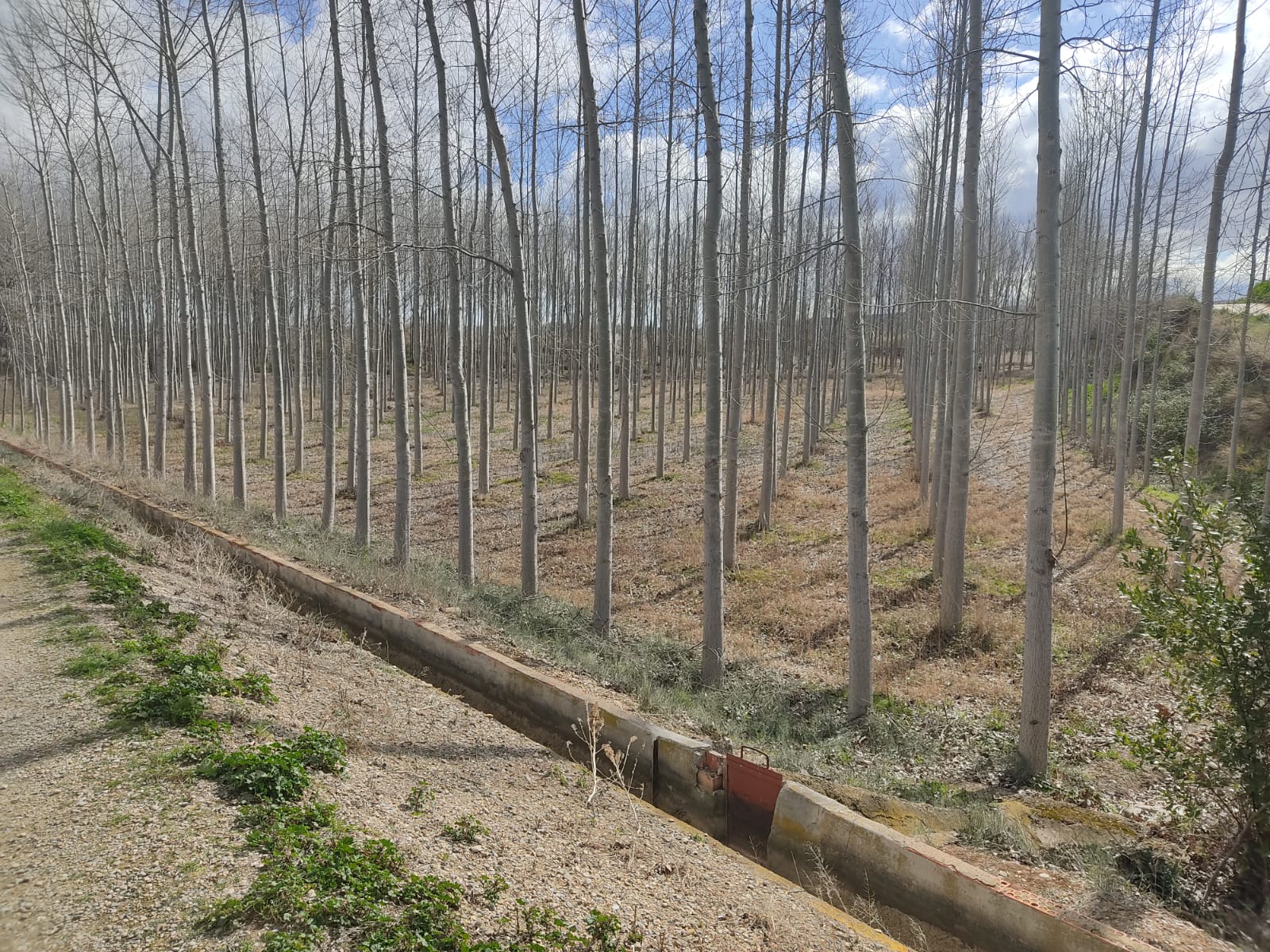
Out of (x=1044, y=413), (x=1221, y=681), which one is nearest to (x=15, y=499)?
(x=1044, y=413)

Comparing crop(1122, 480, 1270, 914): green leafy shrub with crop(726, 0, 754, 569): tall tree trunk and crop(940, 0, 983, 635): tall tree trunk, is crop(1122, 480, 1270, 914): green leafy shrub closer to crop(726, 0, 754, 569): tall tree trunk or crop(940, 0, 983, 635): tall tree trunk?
crop(940, 0, 983, 635): tall tree trunk

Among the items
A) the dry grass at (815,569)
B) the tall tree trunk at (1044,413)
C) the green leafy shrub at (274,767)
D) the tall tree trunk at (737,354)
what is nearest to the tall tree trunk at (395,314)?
the dry grass at (815,569)

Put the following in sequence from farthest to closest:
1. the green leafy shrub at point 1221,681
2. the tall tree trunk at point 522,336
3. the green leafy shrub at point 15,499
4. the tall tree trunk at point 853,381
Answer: the green leafy shrub at point 15,499 → the tall tree trunk at point 522,336 → the tall tree trunk at point 853,381 → the green leafy shrub at point 1221,681

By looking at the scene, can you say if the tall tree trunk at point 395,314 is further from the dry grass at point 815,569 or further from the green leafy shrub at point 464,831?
the green leafy shrub at point 464,831

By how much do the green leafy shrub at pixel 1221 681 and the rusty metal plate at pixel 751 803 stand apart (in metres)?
2.25

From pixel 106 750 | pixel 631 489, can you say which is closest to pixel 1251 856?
pixel 106 750

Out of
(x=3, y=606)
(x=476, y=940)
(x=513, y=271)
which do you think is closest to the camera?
(x=476, y=940)

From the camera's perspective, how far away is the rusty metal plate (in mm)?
5230

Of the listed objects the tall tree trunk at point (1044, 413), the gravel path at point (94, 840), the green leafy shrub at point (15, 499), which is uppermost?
the tall tree trunk at point (1044, 413)

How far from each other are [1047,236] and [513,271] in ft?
19.8

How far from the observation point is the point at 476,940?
327 cm

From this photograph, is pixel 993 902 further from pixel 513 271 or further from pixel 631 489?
pixel 631 489

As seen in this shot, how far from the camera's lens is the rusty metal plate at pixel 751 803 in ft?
17.2

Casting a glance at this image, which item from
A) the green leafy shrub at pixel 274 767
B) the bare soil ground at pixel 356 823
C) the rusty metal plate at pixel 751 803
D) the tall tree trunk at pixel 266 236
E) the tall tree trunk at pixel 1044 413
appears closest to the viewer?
the bare soil ground at pixel 356 823
